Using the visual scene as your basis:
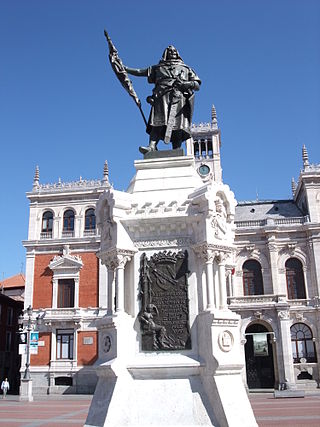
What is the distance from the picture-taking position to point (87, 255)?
3872 centimetres

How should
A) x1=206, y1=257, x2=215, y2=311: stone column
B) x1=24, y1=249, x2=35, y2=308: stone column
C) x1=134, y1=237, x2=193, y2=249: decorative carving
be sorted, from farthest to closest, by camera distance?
x1=24, y1=249, x2=35, y2=308: stone column
x1=134, y1=237, x2=193, y2=249: decorative carving
x1=206, y1=257, x2=215, y2=311: stone column

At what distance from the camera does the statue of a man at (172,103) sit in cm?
988

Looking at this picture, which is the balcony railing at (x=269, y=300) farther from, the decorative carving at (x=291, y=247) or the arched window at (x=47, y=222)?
the arched window at (x=47, y=222)

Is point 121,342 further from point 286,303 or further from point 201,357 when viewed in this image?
point 286,303

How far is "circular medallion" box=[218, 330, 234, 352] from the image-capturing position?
752cm

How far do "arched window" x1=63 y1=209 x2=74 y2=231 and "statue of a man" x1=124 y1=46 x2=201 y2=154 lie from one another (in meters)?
30.8

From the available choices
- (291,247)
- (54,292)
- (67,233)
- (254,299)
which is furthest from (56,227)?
(291,247)

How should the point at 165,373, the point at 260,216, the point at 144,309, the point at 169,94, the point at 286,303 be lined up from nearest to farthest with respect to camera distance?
the point at 165,373 < the point at 144,309 < the point at 169,94 < the point at 286,303 < the point at 260,216

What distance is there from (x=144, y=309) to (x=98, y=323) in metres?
0.89

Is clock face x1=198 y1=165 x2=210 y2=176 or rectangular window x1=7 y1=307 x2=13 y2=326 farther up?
clock face x1=198 y1=165 x2=210 y2=176

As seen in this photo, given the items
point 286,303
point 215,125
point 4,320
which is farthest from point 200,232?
point 215,125

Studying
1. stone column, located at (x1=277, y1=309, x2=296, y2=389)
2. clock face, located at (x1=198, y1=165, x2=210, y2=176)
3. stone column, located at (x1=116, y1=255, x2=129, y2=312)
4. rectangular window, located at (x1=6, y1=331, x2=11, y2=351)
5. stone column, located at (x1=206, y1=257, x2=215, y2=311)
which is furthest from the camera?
clock face, located at (x1=198, y1=165, x2=210, y2=176)

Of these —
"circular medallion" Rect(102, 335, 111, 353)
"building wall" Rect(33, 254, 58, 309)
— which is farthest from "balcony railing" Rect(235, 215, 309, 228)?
"circular medallion" Rect(102, 335, 111, 353)

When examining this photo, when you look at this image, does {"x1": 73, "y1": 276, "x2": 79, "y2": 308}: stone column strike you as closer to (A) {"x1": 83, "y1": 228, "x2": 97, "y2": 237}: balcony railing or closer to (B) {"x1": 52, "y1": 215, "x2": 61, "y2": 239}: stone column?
A: (A) {"x1": 83, "y1": 228, "x2": 97, "y2": 237}: balcony railing
